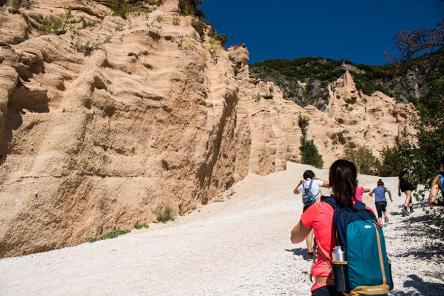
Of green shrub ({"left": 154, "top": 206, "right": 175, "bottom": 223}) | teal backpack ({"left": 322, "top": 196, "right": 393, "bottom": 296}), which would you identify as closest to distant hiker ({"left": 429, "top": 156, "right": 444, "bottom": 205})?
teal backpack ({"left": 322, "top": 196, "right": 393, "bottom": 296})

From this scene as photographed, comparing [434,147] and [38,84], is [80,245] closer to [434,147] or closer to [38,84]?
[38,84]

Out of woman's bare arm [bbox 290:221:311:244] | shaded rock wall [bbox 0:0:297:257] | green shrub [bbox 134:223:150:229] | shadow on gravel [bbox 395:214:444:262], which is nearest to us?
woman's bare arm [bbox 290:221:311:244]

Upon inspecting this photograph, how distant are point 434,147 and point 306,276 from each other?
3.41 metres

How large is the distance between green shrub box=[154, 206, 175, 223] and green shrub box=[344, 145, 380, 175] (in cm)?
2818

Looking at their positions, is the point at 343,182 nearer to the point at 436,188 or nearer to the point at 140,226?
the point at 436,188

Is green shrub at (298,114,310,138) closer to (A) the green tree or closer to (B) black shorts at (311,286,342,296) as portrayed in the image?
(A) the green tree

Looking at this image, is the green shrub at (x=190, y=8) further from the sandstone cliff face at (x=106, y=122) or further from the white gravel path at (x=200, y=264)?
the white gravel path at (x=200, y=264)

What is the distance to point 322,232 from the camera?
2.84 metres

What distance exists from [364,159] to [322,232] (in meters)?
38.2

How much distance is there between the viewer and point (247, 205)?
17.5 metres

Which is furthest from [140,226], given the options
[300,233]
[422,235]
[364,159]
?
[364,159]

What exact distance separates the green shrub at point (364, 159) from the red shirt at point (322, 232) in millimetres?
36440

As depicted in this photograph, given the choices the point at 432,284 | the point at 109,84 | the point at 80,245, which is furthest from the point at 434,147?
the point at 109,84

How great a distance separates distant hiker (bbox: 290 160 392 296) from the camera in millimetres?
2564
